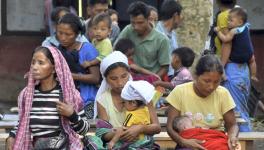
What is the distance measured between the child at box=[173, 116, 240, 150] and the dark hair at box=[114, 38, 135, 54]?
5.44ft

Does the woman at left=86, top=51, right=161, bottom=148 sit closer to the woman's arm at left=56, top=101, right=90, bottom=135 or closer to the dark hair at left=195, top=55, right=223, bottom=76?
the woman's arm at left=56, top=101, right=90, bottom=135

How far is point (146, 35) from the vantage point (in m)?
9.03

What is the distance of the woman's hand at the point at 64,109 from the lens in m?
6.56

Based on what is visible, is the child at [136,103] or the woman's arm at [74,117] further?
the child at [136,103]

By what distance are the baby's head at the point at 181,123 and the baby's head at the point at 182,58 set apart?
189cm

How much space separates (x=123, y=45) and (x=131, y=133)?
6.02 ft

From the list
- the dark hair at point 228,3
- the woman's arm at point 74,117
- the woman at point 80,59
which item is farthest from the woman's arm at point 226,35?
the woman's arm at point 74,117

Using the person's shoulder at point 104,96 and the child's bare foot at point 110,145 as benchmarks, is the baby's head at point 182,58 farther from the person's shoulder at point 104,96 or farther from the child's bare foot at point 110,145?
the child's bare foot at point 110,145

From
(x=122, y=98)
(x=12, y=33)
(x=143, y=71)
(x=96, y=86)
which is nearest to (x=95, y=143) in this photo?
(x=122, y=98)

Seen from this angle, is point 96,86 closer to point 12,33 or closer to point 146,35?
point 146,35

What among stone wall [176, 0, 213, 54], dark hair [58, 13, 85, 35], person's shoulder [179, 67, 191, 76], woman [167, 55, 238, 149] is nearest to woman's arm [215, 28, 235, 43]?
person's shoulder [179, 67, 191, 76]

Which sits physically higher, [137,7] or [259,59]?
[137,7]

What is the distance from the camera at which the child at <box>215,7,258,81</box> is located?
9.37m

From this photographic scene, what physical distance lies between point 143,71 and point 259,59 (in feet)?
19.0
